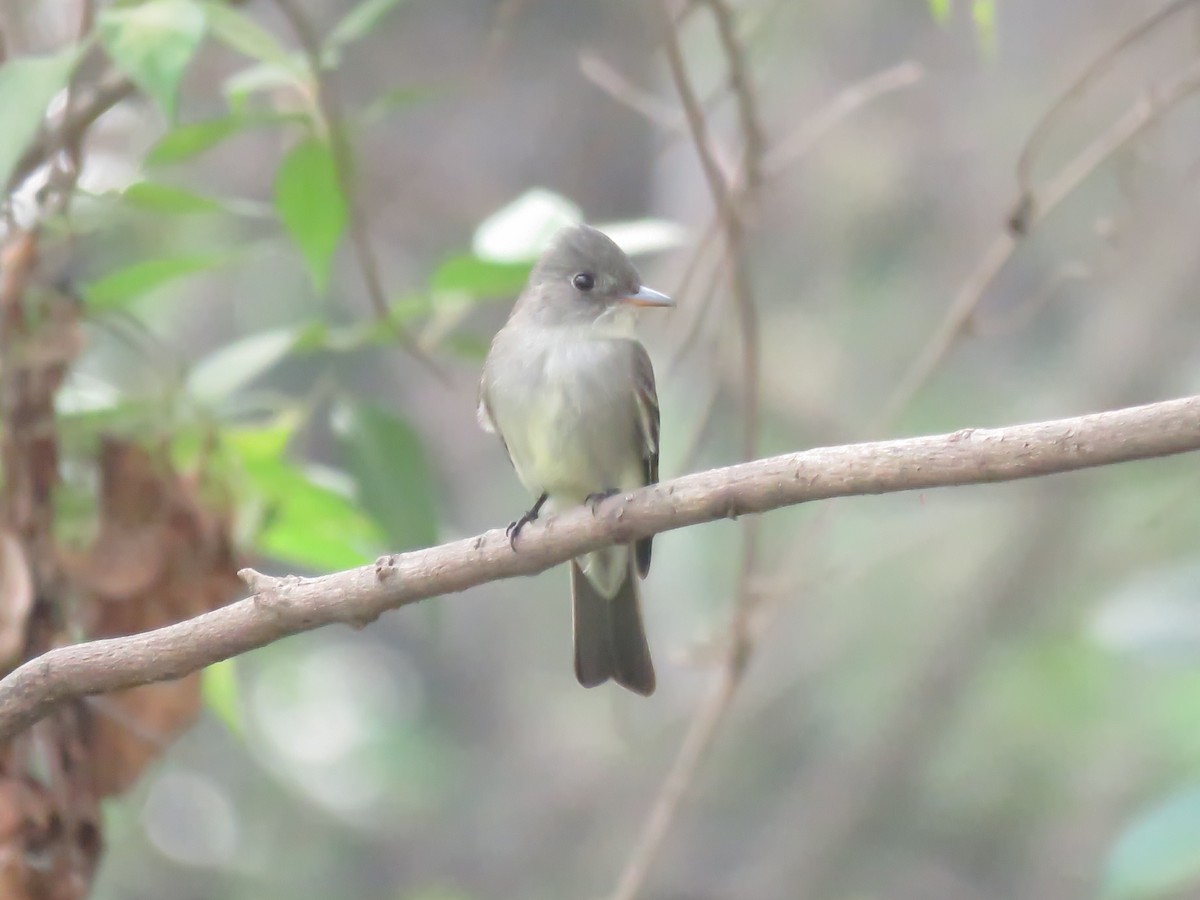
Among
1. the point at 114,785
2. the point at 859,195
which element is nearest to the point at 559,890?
the point at 859,195

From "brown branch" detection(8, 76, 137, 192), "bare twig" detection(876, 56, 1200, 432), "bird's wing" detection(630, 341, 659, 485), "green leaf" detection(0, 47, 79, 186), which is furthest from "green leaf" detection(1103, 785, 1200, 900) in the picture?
"brown branch" detection(8, 76, 137, 192)

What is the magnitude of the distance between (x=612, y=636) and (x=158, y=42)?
1.62 m

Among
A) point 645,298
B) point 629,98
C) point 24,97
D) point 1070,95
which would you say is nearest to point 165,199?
point 24,97

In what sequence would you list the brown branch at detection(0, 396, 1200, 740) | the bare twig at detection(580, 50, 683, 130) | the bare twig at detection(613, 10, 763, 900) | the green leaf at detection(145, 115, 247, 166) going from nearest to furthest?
the brown branch at detection(0, 396, 1200, 740), the green leaf at detection(145, 115, 247, 166), the bare twig at detection(613, 10, 763, 900), the bare twig at detection(580, 50, 683, 130)

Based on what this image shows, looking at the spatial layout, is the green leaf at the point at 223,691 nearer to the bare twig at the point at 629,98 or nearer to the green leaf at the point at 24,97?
the green leaf at the point at 24,97

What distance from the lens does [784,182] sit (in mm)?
7660

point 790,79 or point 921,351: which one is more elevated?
point 790,79

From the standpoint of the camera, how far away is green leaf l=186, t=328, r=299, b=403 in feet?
9.27

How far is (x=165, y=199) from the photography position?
106 inches

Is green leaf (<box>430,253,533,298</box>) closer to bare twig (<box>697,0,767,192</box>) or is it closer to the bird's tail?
bare twig (<box>697,0,767,192</box>)

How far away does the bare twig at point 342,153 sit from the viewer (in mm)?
2631

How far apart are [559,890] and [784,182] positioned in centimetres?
343

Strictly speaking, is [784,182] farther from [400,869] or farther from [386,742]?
[400,869]

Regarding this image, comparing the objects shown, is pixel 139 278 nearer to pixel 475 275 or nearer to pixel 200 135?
pixel 200 135
